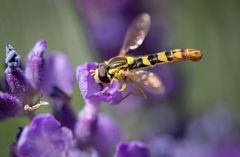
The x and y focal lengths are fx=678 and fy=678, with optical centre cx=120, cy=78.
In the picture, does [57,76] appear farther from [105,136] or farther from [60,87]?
[105,136]

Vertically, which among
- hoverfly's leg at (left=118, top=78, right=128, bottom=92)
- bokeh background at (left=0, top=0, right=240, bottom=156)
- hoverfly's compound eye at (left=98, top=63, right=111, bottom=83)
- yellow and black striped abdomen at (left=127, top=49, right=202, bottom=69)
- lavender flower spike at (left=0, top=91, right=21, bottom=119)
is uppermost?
bokeh background at (left=0, top=0, right=240, bottom=156)

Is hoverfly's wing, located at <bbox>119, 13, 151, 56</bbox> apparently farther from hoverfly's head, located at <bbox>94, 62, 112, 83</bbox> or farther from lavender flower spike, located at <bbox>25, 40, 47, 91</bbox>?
lavender flower spike, located at <bbox>25, 40, 47, 91</bbox>

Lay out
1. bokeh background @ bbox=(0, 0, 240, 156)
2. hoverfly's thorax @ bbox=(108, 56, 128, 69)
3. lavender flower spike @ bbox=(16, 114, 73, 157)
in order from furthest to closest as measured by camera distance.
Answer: bokeh background @ bbox=(0, 0, 240, 156) → hoverfly's thorax @ bbox=(108, 56, 128, 69) → lavender flower spike @ bbox=(16, 114, 73, 157)

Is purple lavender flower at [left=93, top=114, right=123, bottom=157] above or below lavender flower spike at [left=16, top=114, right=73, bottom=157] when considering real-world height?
above

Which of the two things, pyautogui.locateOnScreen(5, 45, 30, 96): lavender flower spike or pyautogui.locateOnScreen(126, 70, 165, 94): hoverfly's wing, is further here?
pyautogui.locateOnScreen(126, 70, 165, 94): hoverfly's wing

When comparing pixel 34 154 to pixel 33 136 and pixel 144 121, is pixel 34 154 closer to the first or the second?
pixel 33 136

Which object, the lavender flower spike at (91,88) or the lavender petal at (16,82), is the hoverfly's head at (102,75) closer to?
the lavender flower spike at (91,88)

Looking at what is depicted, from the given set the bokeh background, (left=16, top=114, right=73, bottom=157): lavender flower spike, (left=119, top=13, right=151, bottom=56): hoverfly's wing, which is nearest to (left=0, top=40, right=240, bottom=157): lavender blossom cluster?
(left=16, top=114, right=73, bottom=157): lavender flower spike
